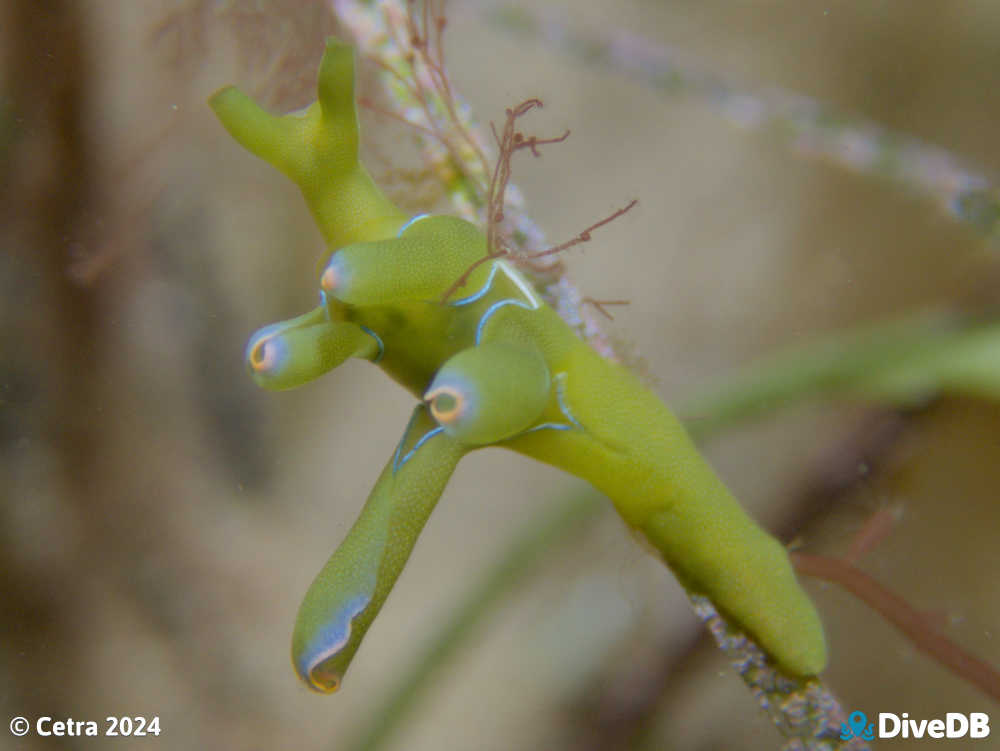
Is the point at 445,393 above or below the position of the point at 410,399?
above

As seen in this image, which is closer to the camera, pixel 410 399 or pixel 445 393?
pixel 445 393

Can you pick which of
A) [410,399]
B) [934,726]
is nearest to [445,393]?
[934,726]

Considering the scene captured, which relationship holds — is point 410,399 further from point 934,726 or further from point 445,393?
point 445,393

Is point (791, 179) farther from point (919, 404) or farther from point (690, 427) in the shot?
point (690, 427)

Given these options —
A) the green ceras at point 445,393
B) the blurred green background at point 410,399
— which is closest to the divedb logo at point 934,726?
the blurred green background at point 410,399

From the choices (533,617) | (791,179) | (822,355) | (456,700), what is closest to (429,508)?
(822,355)

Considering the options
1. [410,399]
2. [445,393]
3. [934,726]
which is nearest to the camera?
[445,393]
